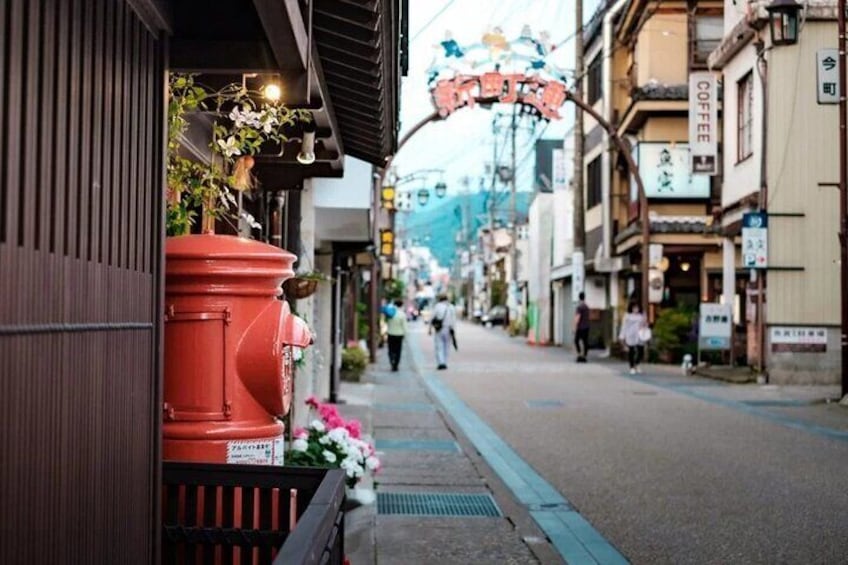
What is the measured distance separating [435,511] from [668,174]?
82.9 feet

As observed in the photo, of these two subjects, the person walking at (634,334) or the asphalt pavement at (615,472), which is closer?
the asphalt pavement at (615,472)

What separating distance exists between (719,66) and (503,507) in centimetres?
1990

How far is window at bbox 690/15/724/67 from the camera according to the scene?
3309 centimetres

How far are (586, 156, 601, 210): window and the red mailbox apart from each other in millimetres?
37797

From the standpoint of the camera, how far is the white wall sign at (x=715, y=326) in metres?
26.1

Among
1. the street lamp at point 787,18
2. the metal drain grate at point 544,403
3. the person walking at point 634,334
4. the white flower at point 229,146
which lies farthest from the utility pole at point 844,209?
the white flower at point 229,146

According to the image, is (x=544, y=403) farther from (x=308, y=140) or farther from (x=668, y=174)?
(x=668, y=174)

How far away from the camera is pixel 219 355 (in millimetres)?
4781

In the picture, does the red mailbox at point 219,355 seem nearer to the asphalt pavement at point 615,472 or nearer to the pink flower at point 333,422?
the asphalt pavement at point 615,472

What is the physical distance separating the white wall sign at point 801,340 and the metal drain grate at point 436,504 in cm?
1385

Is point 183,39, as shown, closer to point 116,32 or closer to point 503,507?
point 116,32

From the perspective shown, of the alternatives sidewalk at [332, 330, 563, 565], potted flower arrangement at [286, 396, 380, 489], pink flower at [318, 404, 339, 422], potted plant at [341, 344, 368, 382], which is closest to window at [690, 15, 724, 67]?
potted plant at [341, 344, 368, 382]

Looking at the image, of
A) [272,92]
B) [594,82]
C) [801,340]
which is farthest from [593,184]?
[272,92]

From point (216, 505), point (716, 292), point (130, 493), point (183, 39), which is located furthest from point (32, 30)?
point (716, 292)
